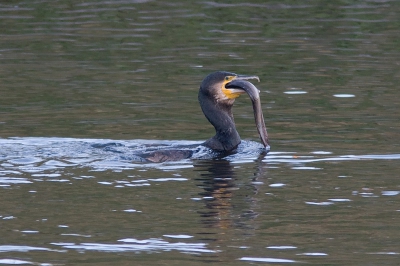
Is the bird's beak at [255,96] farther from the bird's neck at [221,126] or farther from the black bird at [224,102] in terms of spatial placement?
the bird's neck at [221,126]

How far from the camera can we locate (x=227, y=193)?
8.52m

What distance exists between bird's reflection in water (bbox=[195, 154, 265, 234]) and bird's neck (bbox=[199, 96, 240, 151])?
0.56 meters

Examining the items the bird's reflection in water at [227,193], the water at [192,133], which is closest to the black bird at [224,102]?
the water at [192,133]

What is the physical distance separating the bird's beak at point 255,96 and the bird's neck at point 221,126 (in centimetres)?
28

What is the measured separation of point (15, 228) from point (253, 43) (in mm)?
11461

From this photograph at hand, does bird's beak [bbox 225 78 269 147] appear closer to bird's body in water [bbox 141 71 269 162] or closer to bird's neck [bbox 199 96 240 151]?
bird's body in water [bbox 141 71 269 162]

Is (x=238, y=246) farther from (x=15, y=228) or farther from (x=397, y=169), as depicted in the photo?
(x=397, y=169)

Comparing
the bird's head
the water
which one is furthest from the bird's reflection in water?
the bird's head

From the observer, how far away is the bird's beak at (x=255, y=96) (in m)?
10.8

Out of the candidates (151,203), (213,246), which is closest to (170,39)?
(151,203)

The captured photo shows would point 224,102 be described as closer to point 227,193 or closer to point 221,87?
point 221,87

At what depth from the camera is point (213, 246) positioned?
680 cm

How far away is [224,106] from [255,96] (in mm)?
534

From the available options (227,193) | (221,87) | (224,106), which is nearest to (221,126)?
(224,106)
